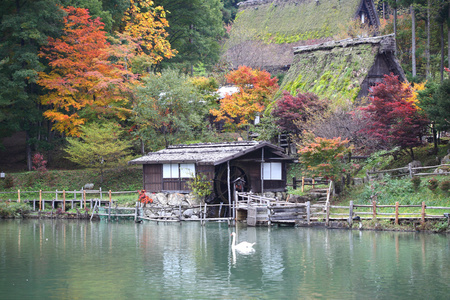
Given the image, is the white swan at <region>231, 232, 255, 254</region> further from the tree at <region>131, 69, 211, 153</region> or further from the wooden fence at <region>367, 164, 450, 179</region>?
the tree at <region>131, 69, 211, 153</region>

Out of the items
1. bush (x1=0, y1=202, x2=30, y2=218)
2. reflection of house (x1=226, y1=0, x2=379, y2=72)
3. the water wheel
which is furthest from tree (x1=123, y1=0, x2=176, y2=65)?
bush (x1=0, y1=202, x2=30, y2=218)

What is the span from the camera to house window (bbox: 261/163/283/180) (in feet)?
115

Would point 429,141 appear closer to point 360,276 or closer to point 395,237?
point 395,237

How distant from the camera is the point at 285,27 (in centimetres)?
6325

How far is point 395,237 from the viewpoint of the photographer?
24016 mm

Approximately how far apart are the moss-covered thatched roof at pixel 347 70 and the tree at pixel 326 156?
8153 mm

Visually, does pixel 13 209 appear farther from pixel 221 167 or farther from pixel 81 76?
pixel 221 167

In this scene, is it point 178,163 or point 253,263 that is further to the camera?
point 178,163

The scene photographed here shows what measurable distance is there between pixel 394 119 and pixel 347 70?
33.2 ft

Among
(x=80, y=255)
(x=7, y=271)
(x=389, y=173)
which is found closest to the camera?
(x=7, y=271)

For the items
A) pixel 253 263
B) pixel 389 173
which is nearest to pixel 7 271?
pixel 253 263

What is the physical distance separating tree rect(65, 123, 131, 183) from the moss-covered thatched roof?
45.8 ft

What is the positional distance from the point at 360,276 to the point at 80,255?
10.9 m

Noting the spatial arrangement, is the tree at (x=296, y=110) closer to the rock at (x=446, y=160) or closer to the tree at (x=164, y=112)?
the tree at (x=164, y=112)
